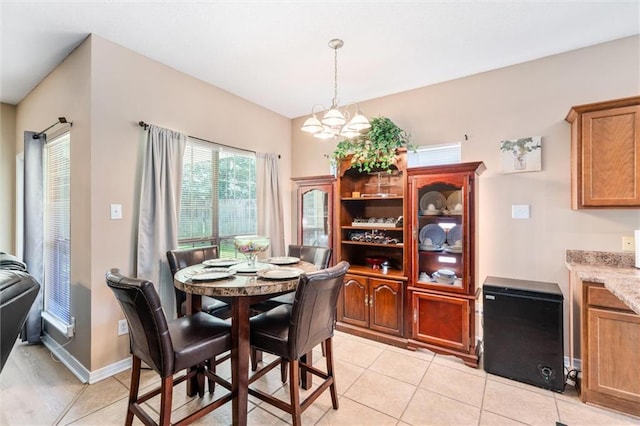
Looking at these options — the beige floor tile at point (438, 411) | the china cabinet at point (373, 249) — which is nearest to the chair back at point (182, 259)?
the china cabinet at point (373, 249)

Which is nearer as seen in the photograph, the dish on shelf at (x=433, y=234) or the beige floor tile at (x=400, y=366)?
the beige floor tile at (x=400, y=366)

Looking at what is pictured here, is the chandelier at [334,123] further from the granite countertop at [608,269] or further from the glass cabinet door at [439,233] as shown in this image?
the granite countertop at [608,269]

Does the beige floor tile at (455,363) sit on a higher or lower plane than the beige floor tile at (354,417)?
lower

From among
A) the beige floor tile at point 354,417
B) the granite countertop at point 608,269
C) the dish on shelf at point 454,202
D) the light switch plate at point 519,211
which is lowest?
the beige floor tile at point 354,417

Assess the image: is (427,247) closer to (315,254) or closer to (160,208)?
(315,254)

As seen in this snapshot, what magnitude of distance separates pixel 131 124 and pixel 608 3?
376cm

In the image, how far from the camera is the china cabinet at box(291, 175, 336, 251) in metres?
3.58


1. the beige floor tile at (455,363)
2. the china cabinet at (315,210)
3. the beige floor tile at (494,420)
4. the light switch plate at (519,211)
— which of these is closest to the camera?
the beige floor tile at (494,420)

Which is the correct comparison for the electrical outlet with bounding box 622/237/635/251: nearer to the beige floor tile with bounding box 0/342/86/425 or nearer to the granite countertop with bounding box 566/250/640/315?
the granite countertop with bounding box 566/250/640/315

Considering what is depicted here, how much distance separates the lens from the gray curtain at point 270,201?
3844 millimetres

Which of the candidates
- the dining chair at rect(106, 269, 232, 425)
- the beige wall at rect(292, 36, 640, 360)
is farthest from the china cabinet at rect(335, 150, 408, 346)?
the dining chair at rect(106, 269, 232, 425)

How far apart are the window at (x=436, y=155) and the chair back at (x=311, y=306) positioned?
6.63 ft

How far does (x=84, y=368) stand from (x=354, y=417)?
220 centimetres

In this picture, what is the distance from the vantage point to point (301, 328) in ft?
5.58
